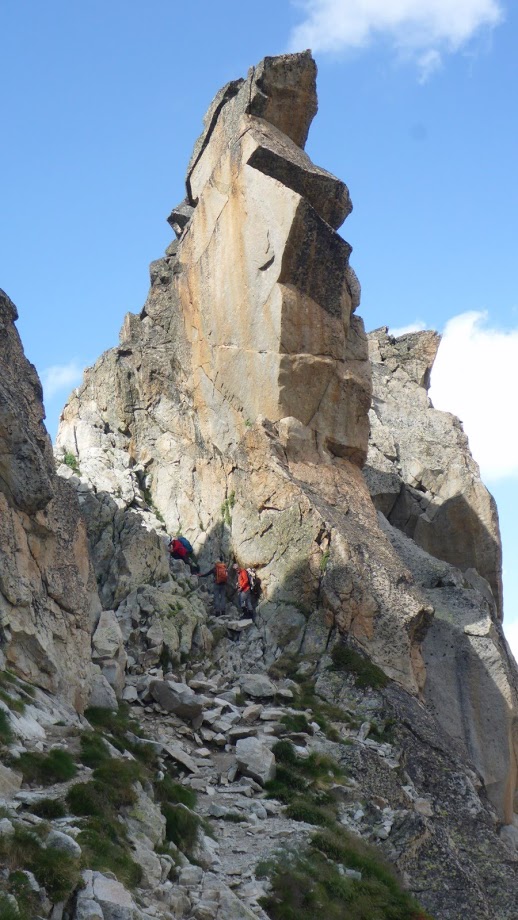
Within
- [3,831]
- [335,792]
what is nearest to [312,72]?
[335,792]

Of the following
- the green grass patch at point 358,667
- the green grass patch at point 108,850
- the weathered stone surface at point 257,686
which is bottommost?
the green grass patch at point 108,850

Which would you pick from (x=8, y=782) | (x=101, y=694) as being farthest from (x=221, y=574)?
(x=8, y=782)

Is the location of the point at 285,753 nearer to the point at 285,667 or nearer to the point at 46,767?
the point at 285,667

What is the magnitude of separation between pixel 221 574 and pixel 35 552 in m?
11.7

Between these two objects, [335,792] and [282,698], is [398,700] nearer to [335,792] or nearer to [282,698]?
[282,698]

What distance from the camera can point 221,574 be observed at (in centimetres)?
3553

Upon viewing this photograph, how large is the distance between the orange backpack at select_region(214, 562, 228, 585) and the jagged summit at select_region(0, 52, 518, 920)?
2.56 feet

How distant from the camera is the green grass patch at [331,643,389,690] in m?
31.2

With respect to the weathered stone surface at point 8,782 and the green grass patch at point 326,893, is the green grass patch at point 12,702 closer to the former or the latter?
the weathered stone surface at point 8,782

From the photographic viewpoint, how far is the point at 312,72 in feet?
143

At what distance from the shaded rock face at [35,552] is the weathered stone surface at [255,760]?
397 centimetres

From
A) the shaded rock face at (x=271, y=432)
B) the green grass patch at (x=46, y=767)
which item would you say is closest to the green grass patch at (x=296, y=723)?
the shaded rock face at (x=271, y=432)

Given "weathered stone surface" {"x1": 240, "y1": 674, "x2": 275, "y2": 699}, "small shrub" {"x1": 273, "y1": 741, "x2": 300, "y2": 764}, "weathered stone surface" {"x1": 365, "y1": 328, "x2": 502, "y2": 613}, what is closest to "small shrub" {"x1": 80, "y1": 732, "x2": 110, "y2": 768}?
"small shrub" {"x1": 273, "y1": 741, "x2": 300, "y2": 764}

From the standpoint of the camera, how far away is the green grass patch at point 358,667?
31.2 metres
